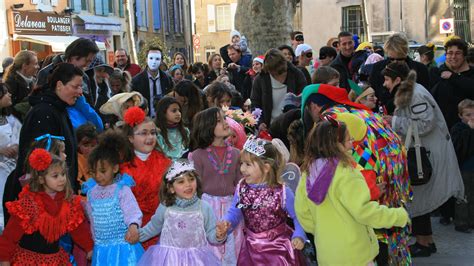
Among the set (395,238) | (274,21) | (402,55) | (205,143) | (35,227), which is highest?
(274,21)

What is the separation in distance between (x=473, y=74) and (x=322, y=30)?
1068 inches

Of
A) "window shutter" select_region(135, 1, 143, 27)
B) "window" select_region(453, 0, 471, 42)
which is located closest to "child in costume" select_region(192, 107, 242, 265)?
"window" select_region(453, 0, 471, 42)

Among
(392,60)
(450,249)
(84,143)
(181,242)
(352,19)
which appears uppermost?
(352,19)

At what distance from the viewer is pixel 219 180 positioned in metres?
6.04

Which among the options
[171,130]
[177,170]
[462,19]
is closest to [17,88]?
[171,130]

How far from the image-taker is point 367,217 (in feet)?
14.4

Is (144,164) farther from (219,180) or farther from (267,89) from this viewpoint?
(267,89)

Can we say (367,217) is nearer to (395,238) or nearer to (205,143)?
(395,238)

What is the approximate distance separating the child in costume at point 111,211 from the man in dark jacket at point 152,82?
3830 mm

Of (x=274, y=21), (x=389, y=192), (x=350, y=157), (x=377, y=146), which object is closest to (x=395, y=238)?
(x=389, y=192)

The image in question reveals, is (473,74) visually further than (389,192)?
Yes

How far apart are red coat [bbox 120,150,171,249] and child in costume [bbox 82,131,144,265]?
341 mm

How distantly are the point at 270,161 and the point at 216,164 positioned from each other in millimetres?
858

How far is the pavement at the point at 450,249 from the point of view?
6.95 meters
